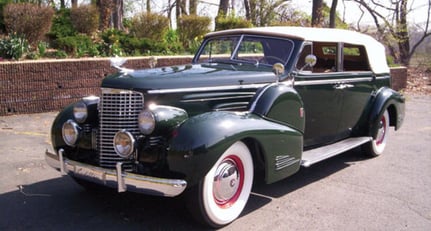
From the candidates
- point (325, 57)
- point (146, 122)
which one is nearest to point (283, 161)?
point (146, 122)

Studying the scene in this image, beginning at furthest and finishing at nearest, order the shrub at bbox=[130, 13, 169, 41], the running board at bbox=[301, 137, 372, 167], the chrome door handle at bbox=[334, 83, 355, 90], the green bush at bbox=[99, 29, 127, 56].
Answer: the shrub at bbox=[130, 13, 169, 41] < the green bush at bbox=[99, 29, 127, 56] < the chrome door handle at bbox=[334, 83, 355, 90] < the running board at bbox=[301, 137, 372, 167]

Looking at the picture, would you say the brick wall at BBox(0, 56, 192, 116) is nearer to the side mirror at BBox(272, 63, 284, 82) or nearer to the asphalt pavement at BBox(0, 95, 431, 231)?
the asphalt pavement at BBox(0, 95, 431, 231)

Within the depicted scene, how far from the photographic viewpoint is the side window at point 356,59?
629 centimetres

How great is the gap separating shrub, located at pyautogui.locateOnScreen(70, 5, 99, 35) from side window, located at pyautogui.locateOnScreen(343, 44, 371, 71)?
8644 millimetres

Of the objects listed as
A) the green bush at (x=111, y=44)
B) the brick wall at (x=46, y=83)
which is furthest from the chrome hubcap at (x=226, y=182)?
the green bush at (x=111, y=44)

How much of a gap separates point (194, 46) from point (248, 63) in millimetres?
8021

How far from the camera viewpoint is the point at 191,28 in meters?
13.9

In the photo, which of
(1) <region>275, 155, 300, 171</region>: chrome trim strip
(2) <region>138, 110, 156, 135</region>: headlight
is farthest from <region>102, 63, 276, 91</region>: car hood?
(1) <region>275, 155, 300, 171</region>: chrome trim strip

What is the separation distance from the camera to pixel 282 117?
4.40m

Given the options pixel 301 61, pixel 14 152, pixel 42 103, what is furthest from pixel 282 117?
pixel 42 103

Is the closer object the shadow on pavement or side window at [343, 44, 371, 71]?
the shadow on pavement

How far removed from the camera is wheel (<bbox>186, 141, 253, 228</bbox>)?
356cm

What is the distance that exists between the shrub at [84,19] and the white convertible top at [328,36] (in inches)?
323

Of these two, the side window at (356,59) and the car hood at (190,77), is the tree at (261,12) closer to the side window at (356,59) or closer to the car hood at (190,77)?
the side window at (356,59)
